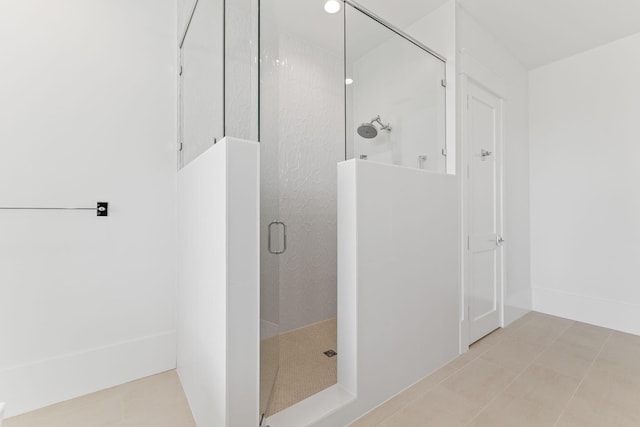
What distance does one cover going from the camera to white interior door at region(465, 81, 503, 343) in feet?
8.58

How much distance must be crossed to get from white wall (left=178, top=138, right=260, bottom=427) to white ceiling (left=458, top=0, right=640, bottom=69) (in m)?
2.51

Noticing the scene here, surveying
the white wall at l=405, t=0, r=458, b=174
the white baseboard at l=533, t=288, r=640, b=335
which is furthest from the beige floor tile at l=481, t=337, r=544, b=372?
the white wall at l=405, t=0, r=458, b=174

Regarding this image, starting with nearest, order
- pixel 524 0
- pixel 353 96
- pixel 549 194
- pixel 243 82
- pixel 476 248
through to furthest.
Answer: pixel 243 82, pixel 353 96, pixel 524 0, pixel 476 248, pixel 549 194

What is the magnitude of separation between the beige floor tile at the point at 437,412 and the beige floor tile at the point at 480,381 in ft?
0.22

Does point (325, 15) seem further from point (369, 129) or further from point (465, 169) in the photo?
point (465, 169)

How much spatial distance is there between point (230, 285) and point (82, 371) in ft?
4.77

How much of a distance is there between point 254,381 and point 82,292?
1.38 metres

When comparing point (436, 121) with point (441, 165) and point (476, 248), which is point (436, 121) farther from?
point (476, 248)

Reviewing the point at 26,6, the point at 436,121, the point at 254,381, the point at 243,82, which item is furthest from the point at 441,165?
the point at 26,6

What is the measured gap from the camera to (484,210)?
2.79 metres

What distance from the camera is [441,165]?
243cm

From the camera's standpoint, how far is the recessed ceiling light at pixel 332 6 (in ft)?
6.89

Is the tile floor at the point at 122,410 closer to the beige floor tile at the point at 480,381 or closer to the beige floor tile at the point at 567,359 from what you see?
the beige floor tile at the point at 480,381

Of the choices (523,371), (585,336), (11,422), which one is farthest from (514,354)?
(11,422)
